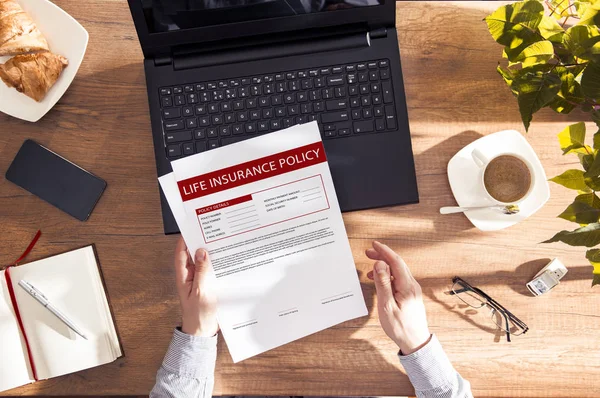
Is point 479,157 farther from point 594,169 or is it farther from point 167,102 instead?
point 167,102

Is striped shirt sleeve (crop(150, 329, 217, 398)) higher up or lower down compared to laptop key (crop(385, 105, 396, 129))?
lower down

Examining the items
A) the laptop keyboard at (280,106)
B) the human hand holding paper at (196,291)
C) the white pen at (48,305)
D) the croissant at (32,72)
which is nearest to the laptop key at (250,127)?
the laptop keyboard at (280,106)

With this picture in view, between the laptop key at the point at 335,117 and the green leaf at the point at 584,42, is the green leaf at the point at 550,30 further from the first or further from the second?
the laptop key at the point at 335,117

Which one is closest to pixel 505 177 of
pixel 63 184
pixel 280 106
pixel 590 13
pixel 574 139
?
pixel 574 139

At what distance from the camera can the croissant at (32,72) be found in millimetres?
843

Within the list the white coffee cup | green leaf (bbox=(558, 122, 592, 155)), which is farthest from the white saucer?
green leaf (bbox=(558, 122, 592, 155))

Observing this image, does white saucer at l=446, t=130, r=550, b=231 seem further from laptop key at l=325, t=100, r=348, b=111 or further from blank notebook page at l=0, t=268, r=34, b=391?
blank notebook page at l=0, t=268, r=34, b=391

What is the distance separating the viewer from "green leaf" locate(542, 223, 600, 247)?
1.98ft

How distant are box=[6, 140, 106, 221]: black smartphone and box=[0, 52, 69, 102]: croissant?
0.38 ft

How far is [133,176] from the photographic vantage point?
892 millimetres

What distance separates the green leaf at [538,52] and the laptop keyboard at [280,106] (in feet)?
0.71

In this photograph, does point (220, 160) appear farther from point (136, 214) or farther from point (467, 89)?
point (467, 89)

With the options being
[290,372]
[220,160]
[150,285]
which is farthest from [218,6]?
[290,372]

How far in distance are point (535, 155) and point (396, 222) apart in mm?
263
